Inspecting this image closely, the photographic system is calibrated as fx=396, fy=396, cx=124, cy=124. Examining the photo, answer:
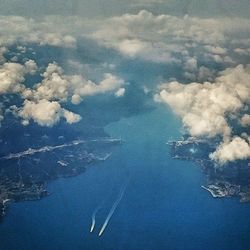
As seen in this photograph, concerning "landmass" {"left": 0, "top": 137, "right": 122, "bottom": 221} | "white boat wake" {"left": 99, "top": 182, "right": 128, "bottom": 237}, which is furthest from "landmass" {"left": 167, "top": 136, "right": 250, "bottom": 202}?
"white boat wake" {"left": 99, "top": 182, "right": 128, "bottom": 237}

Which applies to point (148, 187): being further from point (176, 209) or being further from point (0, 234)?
point (0, 234)

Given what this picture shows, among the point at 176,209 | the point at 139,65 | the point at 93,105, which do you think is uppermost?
the point at 139,65

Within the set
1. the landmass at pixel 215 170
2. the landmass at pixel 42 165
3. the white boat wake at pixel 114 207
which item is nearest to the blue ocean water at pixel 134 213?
the white boat wake at pixel 114 207

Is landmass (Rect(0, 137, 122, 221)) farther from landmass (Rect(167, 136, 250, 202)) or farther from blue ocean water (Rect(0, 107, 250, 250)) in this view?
landmass (Rect(167, 136, 250, 202))

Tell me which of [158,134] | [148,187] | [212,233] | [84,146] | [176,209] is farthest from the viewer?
[158,134]

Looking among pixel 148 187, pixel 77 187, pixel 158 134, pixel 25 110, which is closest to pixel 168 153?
pixel 158 134

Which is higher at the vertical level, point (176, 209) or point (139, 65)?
point (139, 65)

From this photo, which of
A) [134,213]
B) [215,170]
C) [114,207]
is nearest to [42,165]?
[114,207]
